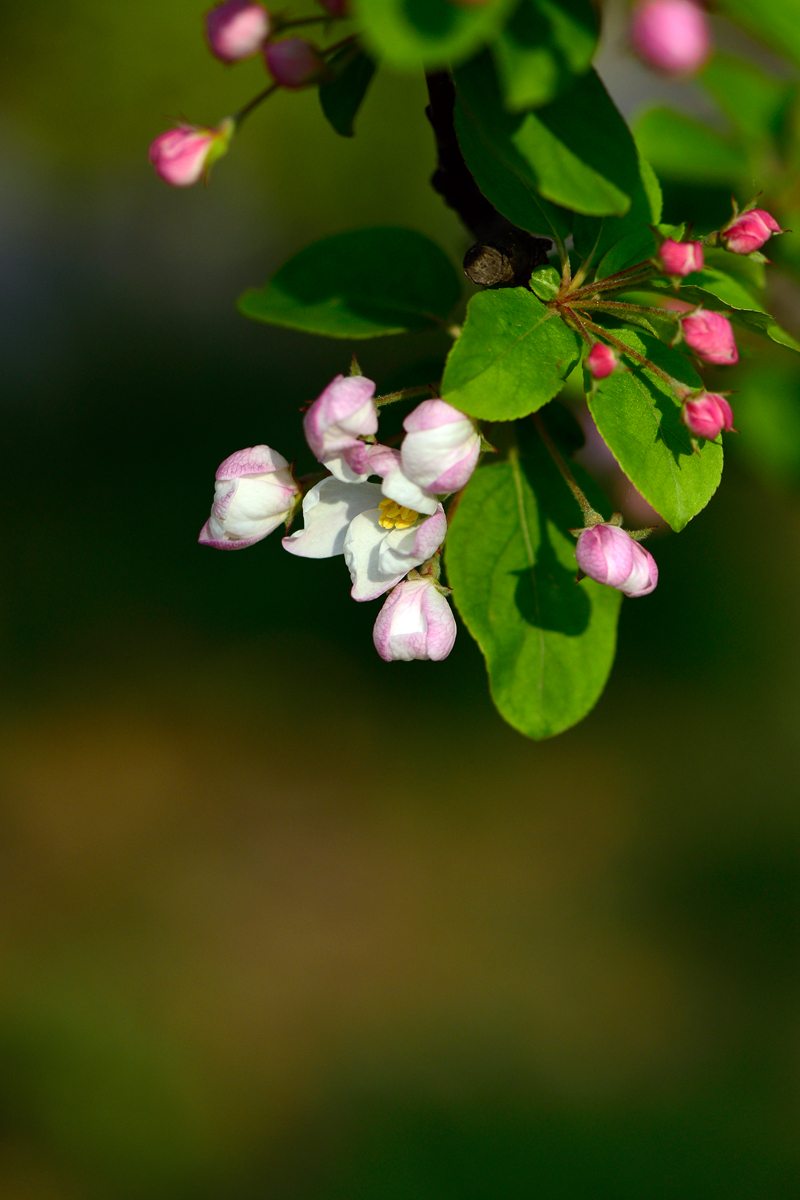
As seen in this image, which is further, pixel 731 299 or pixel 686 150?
pixel 686 150

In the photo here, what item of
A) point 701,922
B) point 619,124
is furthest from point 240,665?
point 619,124

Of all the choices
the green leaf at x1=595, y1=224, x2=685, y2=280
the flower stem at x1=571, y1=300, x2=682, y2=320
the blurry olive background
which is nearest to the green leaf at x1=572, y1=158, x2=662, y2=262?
the green leaf at x1=595, y1=224, x2=685, y2=280

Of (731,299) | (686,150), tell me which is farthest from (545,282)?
(686,150)

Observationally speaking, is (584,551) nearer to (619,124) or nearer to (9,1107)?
(619,124)

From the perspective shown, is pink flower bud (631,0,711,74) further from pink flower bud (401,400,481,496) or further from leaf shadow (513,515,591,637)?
leaf shadow (513,515,591,637)

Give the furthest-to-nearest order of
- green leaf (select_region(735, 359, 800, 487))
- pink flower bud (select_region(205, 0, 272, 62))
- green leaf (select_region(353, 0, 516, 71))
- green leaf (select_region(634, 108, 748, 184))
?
green leaf (select_region(735, 359, 800, 487)) < green leaf (select_region(634, 108, 748, 184)) < pink flower bud (select_region(205, 0, 272, 62)) < green leaf (select_region(353, 0, 516, 71))

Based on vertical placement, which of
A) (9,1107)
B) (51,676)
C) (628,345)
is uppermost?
(628,345)

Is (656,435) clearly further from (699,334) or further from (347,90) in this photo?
(347,90)
